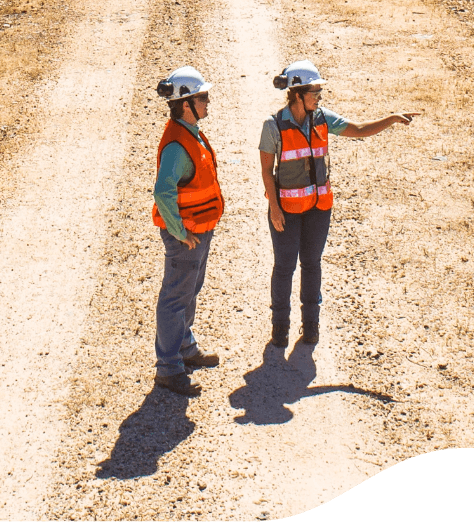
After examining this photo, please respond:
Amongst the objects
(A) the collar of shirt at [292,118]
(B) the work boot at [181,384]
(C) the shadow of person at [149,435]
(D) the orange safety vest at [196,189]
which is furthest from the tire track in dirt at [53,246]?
(A) the collar of shirt at [292,118]

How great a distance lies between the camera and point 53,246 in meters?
7.74

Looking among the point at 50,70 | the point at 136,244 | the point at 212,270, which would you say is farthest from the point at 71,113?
the point at 212,270

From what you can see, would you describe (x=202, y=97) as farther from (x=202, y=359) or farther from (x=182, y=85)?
(x=202, y=359)

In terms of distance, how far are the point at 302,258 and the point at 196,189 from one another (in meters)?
1.22

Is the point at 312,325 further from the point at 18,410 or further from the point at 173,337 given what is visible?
the point at 18,410

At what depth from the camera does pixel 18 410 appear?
5594 millimetres

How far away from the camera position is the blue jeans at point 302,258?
5520 millimetres

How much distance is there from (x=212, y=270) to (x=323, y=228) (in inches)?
72.2

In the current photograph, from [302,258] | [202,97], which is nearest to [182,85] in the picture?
[202,97]

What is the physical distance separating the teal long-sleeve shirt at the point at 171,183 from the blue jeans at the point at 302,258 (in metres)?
0.96

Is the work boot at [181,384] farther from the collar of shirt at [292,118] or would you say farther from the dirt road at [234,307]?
the collar of shirt at [292,118]

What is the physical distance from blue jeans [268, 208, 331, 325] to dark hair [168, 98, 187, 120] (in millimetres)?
1153

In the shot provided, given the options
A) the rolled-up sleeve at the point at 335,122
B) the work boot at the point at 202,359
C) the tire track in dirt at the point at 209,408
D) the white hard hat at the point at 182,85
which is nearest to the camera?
the tire track in dirt at the point at 209,408

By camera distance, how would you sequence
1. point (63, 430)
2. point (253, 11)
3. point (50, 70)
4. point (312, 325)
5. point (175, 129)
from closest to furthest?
point (175, 129) → point (63, 430) → point (312, 325) → point (50, 70) → point (253, 11)
